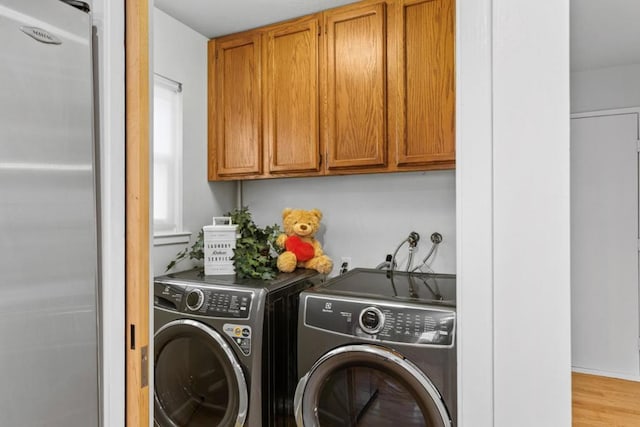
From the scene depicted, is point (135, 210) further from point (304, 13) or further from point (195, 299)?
point (304, 13)

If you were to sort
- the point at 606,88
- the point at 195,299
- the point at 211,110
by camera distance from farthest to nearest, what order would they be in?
1. the point at 606,88
2. the point at 211,110
3. the point at 195,299

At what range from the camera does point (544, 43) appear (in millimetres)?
744

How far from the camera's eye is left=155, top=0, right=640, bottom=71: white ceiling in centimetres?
207

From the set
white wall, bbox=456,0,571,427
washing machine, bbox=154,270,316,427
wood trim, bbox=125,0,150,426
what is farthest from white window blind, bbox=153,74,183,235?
white wall, bbox=456,0,571,427

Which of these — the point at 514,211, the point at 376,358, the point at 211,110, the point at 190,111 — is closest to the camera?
Answer: the point at 514,211

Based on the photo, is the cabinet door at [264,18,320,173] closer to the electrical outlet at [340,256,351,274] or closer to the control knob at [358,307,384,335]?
the electrical outlet at [340,256,351,274]

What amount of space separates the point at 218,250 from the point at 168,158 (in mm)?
741

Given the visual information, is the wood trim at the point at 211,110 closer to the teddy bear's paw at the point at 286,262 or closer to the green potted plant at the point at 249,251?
the green potted plant at the point at 249,251

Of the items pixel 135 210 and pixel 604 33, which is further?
pixel 604 33

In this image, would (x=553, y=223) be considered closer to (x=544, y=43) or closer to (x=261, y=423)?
(x=544, y=43)

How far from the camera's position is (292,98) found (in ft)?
7.21

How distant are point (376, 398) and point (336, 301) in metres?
0.41

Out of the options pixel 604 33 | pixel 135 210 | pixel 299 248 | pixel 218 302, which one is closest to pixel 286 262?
pixel 299 248

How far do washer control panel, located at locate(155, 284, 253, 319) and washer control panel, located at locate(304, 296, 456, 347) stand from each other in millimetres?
334
